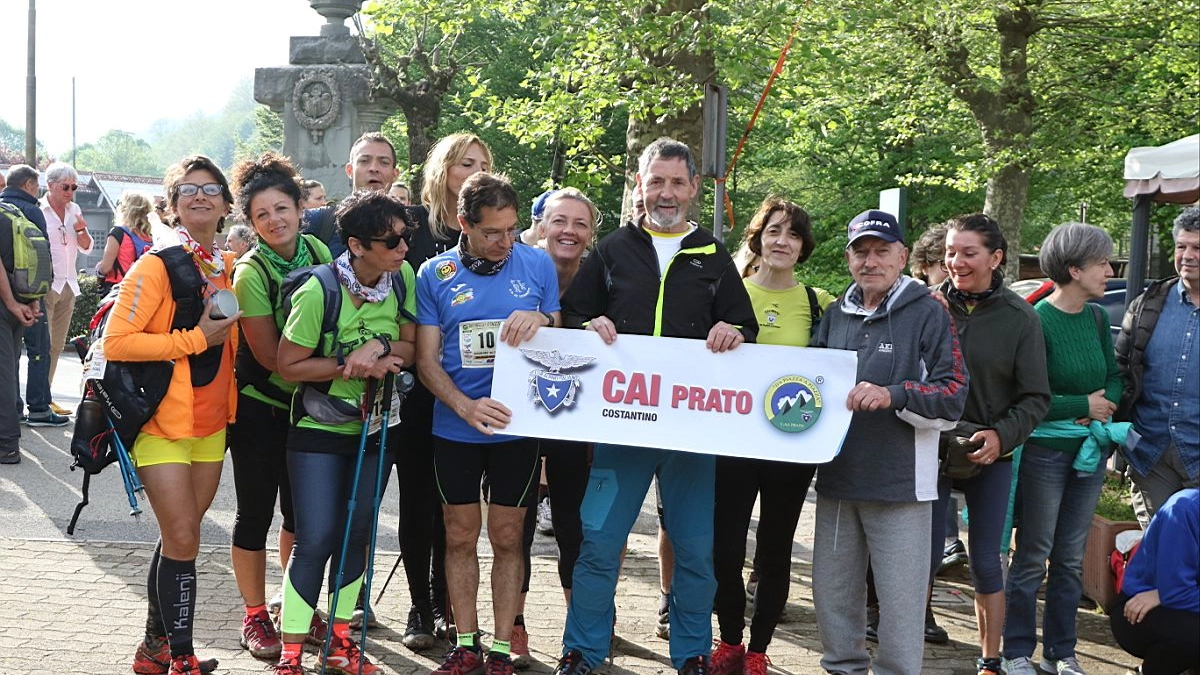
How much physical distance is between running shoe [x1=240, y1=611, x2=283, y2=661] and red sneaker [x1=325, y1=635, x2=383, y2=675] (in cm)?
38

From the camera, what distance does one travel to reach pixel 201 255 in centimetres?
458

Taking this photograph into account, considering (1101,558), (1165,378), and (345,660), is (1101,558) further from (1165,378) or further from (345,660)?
(345,660)

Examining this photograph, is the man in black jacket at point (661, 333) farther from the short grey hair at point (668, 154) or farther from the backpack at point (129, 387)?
the backpack at point (129, 387)

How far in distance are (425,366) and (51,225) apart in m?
7.14

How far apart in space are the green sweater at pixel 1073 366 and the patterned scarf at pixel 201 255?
3478 millimetres

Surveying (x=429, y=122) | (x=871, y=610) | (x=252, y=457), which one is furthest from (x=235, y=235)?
(x=429, y=122)

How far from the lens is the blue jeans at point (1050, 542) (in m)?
5.17

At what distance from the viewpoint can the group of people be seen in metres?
4.55

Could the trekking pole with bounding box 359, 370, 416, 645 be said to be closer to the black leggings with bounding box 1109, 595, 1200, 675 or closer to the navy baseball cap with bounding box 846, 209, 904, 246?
the navy baseball cap with bounding box 846, 209, 904, 246

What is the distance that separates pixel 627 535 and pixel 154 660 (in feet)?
6.51

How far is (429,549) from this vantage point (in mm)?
5434

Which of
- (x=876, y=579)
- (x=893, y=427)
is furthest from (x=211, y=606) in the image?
(x=893, y=427)

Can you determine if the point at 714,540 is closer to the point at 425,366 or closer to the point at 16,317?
the point at 425,366

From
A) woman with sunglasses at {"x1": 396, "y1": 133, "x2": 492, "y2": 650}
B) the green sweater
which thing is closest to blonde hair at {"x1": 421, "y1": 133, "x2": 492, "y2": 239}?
woman with sunglasses at {"x1": 396, "y1": 133, "x2": 492, "y2": 650}
